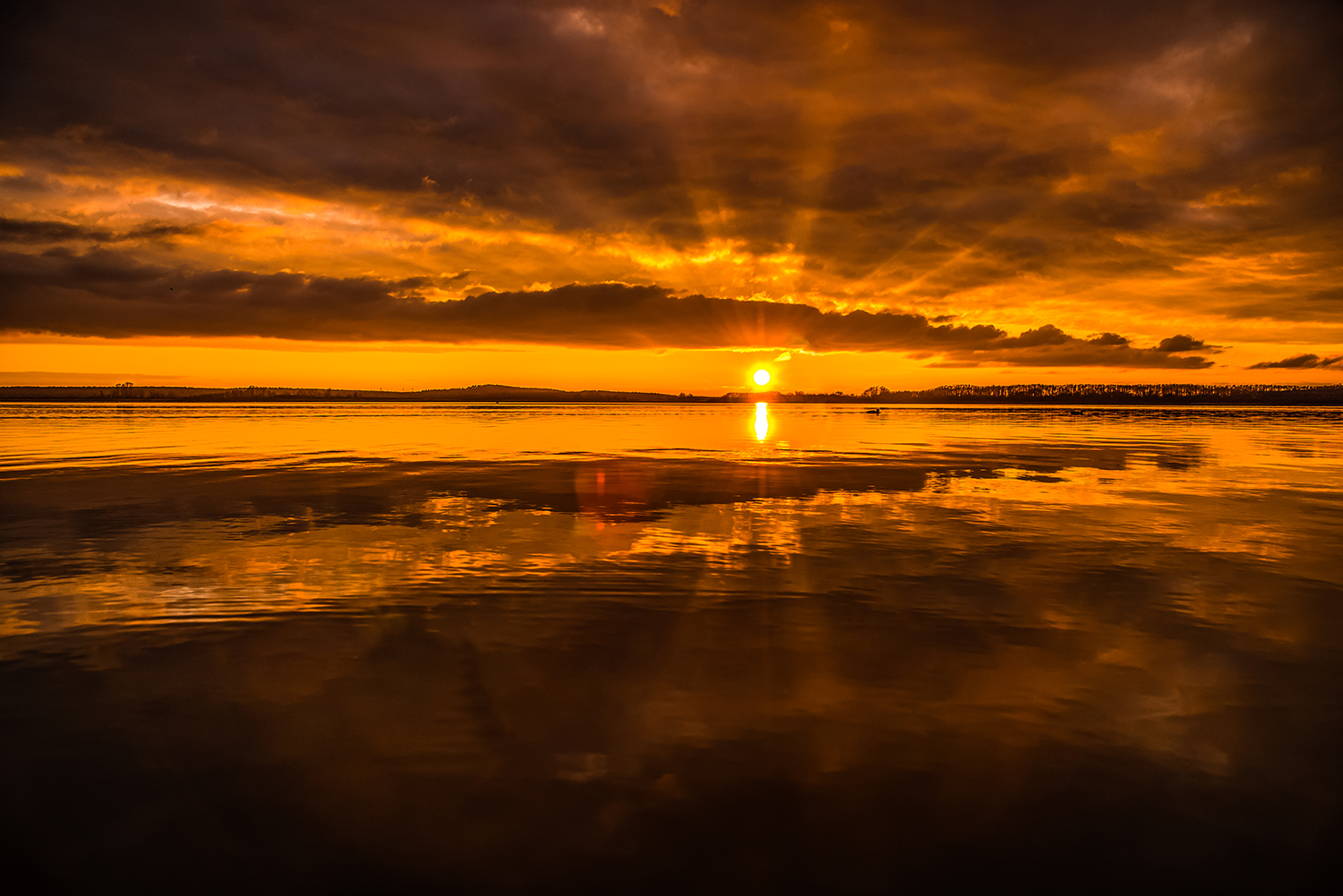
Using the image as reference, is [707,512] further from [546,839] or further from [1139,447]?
[1139,447]

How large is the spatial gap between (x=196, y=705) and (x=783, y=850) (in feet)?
18.2

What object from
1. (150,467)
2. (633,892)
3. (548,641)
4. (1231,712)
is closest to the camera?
(633,892)

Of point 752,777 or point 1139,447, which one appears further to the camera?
point 1139,447

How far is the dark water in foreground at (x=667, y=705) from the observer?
4.88 meters

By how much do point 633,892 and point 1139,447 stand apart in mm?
44708

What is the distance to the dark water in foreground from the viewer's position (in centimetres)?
488

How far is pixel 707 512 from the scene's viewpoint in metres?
18.8

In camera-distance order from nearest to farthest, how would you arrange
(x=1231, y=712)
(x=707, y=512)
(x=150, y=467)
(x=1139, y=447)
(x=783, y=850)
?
(x=783, y=850) < (x=1231, y=712) < (x=707, y=512) < (x=150, y=467) < (x=1139, y=447)

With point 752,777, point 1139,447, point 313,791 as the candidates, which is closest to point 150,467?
point 313,791

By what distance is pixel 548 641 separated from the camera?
8875 mm

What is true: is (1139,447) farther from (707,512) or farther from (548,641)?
(548,641)

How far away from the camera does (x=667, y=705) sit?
7.08m

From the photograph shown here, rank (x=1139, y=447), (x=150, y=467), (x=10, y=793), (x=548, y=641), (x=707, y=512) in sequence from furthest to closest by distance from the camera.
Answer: (x=1139, y=447) < (x=150, y=467) < (x=707, y=512) < (x=548, y=641) < (x=10, y=793)

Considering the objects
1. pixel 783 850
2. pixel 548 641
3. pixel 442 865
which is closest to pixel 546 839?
pixel 442 865
